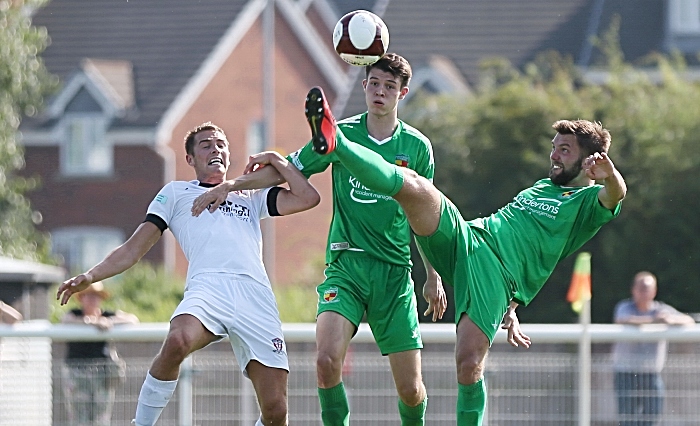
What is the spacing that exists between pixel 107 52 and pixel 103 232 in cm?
597

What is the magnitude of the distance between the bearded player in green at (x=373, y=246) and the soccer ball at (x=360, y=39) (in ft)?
0.40

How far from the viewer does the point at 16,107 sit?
27.9 meters

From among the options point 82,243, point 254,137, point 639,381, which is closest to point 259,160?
point 639,381

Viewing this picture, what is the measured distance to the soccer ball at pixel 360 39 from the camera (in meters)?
7.45

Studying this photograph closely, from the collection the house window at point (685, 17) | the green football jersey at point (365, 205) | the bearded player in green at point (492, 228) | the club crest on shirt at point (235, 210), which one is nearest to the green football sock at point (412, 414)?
the bearded player in green at point (492, 228)

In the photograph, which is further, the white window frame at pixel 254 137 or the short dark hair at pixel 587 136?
the white window frame at pixel 254 137

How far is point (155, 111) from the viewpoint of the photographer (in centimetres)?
3603

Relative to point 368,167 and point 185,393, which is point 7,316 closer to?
point 185,393

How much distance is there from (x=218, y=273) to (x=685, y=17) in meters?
26.2

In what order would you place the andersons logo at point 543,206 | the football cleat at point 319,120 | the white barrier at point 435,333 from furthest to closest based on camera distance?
the white barrier at point 435,333 → the andersons logo at point 543,206 → the football cleat at point 319,120

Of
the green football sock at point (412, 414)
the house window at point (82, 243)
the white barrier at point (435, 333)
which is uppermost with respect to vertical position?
the house window at point (82, 243)

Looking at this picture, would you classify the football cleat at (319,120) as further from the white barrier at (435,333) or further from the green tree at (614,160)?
the green tree at (614,160)

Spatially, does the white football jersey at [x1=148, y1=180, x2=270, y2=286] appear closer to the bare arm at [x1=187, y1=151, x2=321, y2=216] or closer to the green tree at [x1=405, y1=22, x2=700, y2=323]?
the bare arm at [x1=187, y1=151, x2=321, y2=216]

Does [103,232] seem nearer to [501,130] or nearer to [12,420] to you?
[501,130]
